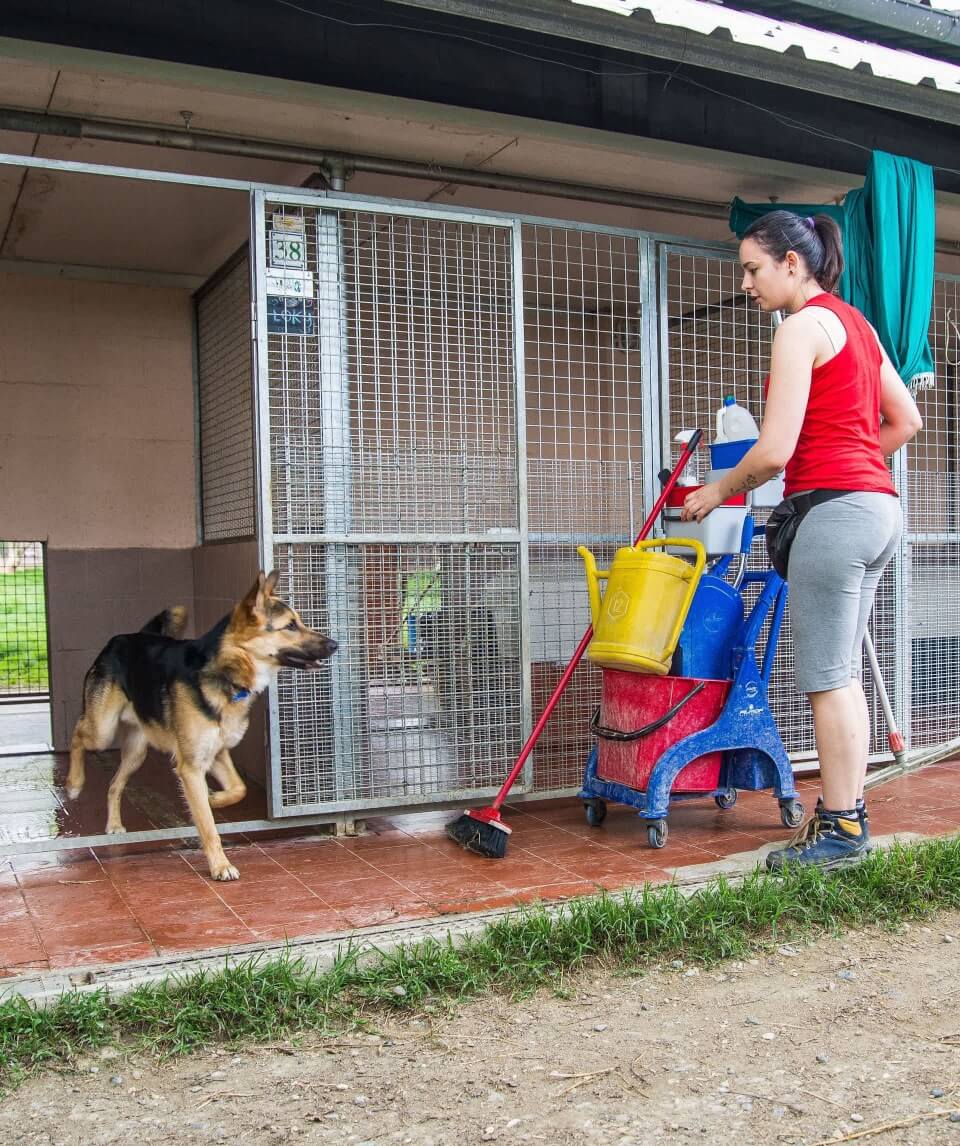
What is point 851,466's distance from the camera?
11.9 ft

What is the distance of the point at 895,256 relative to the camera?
5.02 metres

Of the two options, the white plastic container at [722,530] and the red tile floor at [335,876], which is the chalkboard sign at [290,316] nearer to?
the white plastic container at [722,530]

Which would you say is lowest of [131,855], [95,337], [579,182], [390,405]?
[131,855]

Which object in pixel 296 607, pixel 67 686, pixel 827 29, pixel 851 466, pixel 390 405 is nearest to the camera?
pixel 851 466

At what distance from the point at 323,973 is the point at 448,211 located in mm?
3130

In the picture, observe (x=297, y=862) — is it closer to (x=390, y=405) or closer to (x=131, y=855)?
(x=131, y=855)

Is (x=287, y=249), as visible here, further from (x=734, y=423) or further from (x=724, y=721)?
(x=724, y=721)

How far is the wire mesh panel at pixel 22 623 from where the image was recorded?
9219 mm

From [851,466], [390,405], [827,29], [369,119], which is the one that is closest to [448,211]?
[369,119]

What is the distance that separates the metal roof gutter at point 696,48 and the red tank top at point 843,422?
1.17 meters

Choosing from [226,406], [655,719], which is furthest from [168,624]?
[655,719]

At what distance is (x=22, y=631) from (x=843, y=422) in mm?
9037

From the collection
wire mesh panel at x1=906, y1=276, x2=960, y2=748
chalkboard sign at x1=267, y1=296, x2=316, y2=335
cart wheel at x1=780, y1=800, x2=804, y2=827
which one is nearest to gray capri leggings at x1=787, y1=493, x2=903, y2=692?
cart wheel at x1=780, y1=800, x2=804, y2=827

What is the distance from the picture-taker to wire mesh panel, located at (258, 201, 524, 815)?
14.9 ft
